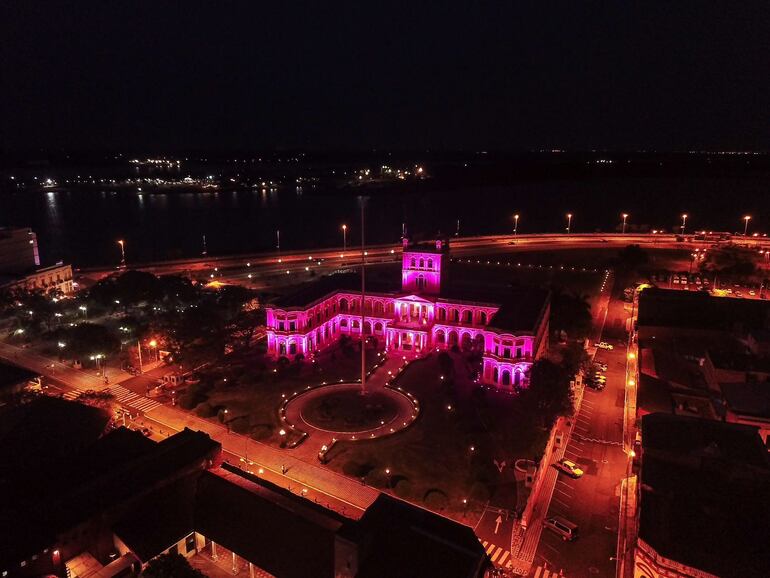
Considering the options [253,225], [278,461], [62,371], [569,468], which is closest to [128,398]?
[62,371]

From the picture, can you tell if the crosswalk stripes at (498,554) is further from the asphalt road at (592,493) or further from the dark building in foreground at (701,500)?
the dark building in foreground at (701,500)

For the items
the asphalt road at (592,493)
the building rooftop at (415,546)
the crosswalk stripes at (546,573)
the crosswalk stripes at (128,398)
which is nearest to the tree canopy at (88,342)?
the crosswalk stripes at (128,398)

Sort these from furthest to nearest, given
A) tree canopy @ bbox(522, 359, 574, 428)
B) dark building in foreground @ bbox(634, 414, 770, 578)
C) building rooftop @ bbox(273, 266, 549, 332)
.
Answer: building rooftop @ bbox(273, 266, 549, 332), tree canopy @ bbox(522, 359, 574, 428), dark building in foreground @ bbox(634, 414, 770, 578)

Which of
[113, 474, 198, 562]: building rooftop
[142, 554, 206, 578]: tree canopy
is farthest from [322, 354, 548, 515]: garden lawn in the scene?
[142, 554, 206, 578]: tree canopy

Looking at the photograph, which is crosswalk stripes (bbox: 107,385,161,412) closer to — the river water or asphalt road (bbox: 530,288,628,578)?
asphalt road (bbox: 530,288,628,578)

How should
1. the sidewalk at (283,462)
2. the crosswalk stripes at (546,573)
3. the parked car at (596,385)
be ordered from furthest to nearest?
the parked car at (596,385) → the sidewalk at (283,462) → the crosswalk stripes at (546,573)

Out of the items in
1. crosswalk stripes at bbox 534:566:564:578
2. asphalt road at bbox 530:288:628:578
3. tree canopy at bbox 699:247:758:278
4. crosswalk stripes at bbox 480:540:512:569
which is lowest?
crosswalk stripes at bbox 534:566:564:578
